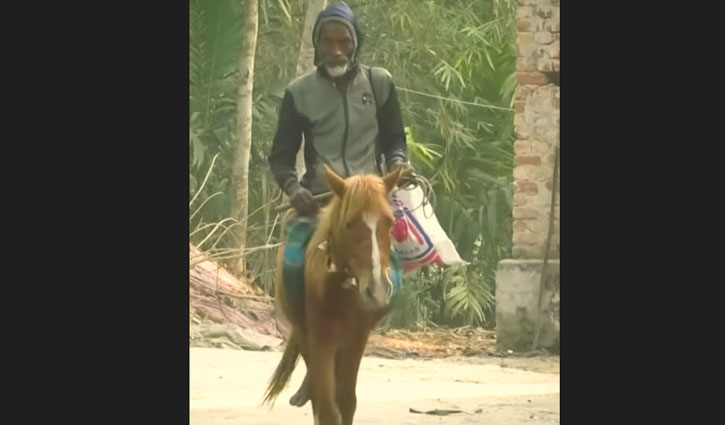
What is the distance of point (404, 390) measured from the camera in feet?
35.8

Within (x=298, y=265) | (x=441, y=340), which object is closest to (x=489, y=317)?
(x=441, y=340)

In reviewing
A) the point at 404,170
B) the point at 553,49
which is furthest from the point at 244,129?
the point at 553,49

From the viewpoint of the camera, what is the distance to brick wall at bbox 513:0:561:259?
11.0 m

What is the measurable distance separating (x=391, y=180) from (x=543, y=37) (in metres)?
1.15

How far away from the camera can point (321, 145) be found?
10703 mm

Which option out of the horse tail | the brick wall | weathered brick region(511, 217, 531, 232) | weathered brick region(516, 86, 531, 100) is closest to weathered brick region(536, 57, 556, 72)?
the brick wall

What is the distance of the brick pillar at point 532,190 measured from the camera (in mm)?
11008

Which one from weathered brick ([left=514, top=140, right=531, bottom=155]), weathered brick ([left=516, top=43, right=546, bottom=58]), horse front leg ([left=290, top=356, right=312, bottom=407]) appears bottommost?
horse front leg ([left=290, top=356, right=312, bottom=407])

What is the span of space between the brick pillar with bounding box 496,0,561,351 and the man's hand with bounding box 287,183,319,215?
1022 mm

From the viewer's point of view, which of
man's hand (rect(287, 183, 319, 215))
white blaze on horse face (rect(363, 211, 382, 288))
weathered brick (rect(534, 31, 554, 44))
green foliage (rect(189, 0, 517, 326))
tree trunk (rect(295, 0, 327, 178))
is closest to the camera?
white blaze on horse face (rect(363, 211, 382, 288))

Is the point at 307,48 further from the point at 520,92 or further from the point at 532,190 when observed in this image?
the point at 532,190

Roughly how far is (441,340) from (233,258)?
1063 mm

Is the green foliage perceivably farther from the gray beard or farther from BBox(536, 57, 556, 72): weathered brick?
the gray beard

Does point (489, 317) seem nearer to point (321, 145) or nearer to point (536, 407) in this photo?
point (536, 407)
